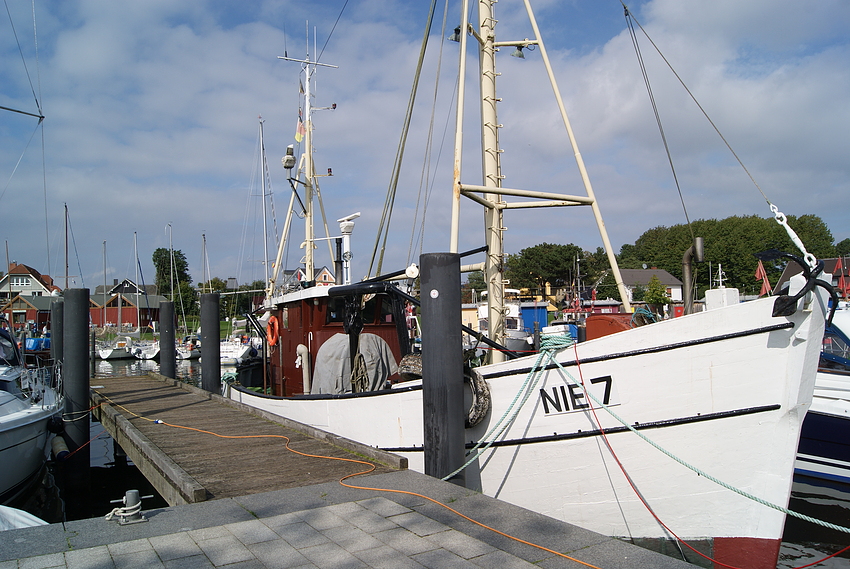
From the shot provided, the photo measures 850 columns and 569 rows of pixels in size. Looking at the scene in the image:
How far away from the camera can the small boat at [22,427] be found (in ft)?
27.2

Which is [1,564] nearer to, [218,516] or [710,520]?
[218,516]

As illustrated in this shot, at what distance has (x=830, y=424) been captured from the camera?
855 cm

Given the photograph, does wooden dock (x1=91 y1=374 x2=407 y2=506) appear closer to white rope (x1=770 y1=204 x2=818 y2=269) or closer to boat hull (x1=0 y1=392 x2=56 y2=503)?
boat hull (x1=0 y1=392 x2=56 y2=503)

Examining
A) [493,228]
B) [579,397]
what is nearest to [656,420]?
[579,397]

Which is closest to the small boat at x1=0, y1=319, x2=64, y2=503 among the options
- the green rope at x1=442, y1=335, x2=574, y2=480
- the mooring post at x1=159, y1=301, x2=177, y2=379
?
the mooring post at x1=159, y1=301, x2=177, y2=379

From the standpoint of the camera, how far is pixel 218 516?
4266 mm

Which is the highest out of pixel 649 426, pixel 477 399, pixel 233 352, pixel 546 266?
pixel 546 266

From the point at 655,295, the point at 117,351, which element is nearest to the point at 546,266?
the point at 655,295

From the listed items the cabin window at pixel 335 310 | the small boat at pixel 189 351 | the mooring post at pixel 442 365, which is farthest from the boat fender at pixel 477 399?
the small boat at pixel 189 351

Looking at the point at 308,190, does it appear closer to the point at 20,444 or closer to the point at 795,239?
the point at 20,444

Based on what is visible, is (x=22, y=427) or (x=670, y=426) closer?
(x=670, y=426)

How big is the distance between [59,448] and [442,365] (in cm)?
834

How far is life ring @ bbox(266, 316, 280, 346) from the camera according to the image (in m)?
11.6

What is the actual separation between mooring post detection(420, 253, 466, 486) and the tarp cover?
301 cm
